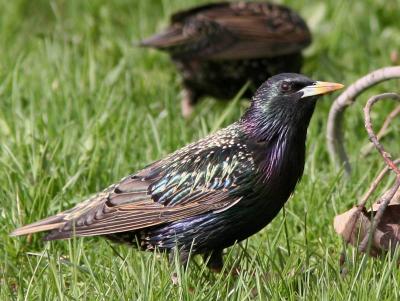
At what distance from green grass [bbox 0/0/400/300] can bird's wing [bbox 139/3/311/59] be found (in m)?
0.26

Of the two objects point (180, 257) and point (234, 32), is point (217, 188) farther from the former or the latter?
point (234, 32)

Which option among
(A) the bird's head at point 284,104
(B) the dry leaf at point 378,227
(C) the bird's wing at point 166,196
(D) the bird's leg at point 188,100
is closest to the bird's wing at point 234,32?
(D) the bird's leg at point 188,100

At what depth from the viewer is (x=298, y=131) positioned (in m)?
4.10

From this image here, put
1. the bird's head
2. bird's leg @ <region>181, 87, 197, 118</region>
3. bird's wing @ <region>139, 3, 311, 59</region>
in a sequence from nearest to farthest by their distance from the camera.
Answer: the bird's head, bird's leg @ <region>181, 87, 197, 118</region>, bird's wing @ <region>139, 3, 311, 59</region>

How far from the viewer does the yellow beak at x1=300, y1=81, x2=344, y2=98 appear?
13.0 feet

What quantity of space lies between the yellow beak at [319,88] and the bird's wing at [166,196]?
0.34 metres

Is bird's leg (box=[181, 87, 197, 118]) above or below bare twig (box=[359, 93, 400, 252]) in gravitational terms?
below

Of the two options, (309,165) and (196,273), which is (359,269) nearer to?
(196,273)

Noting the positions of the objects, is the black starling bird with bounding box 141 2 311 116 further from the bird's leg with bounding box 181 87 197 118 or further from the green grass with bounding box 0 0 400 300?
the green grass with bounding box 0 0 400 300

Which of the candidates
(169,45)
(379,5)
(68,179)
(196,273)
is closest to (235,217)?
(196,273)

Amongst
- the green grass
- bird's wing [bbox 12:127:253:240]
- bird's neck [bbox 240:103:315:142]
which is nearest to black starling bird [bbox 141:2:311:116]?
the green grass

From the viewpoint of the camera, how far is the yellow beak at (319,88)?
3.96m

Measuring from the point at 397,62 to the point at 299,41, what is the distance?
689 mm

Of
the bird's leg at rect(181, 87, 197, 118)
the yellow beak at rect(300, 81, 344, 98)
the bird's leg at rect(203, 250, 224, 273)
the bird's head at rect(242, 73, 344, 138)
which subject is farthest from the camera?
the bird's leg at rect(181, 87, 197, 118)
